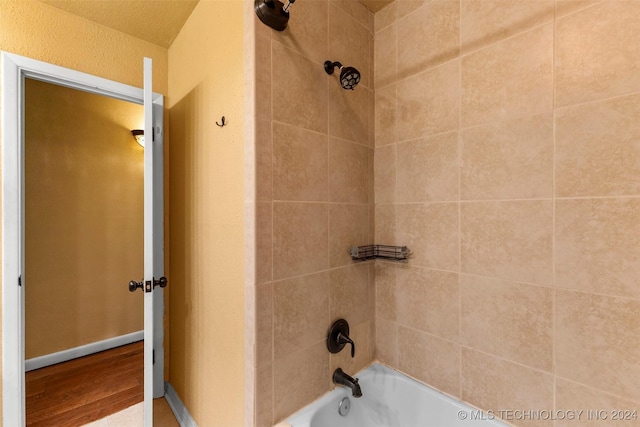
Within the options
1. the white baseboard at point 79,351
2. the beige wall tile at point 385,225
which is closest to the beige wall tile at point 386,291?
the beige wall tile at point 385,225

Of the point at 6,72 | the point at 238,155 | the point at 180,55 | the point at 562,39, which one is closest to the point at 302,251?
the point at 238,155

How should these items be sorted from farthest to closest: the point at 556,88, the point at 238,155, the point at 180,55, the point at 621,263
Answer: the point at 180,55
the point at 238,155
the point at 556,88
the point at 621,263

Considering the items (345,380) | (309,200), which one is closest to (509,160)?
(309,200)

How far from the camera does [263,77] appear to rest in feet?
3.40

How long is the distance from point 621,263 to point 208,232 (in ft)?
5.23

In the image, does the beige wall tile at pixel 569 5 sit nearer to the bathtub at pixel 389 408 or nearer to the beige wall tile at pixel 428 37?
the beige wall tile at pixel 428 37

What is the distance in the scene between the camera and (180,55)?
1723 millimetres

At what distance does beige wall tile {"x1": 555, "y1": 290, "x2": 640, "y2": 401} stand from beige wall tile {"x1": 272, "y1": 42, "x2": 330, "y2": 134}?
1131mm

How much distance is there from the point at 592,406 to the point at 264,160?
138 cm

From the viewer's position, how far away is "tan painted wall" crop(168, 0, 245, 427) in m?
1.15

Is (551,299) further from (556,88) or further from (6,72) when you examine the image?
(6,72)

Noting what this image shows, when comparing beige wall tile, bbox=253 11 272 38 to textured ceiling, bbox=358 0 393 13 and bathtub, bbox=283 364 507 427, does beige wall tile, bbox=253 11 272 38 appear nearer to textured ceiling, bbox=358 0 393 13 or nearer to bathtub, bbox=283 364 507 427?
textured ceiling, bbox=358 0 393 13

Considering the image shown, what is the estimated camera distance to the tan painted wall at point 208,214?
115 centimetres

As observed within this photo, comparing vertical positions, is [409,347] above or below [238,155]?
below
